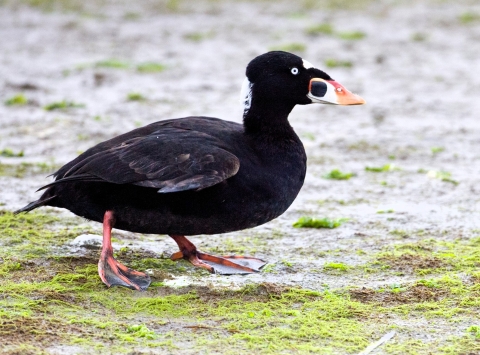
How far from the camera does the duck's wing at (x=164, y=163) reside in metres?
5.44

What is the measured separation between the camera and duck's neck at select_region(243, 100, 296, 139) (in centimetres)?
605

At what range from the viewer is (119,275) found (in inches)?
218

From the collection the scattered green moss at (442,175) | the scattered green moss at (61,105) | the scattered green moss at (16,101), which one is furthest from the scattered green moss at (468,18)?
the scattered green moss at (16,101)

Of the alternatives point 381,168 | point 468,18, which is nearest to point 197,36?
point 468,18

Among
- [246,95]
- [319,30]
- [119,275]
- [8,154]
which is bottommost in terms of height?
[119,275]

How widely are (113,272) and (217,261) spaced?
770 millimetres

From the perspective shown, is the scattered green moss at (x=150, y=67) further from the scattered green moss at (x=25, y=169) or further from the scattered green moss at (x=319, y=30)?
the scattered green moss at (x=25, y=169)

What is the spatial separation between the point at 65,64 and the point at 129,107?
8.66 feet

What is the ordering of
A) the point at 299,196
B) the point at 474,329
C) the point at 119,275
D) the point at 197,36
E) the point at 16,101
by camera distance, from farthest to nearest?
the point at 197,36
the point at 16,101
the point at 299,196
the point at 119,275
the point at 474,329

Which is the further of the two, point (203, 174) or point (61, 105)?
point (61, 105)

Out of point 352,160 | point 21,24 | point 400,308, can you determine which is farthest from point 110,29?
point 400,308

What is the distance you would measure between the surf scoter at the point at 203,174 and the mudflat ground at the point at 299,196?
0.33 meters

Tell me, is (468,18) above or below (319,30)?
above

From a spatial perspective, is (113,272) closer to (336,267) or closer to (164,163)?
(164,163)
